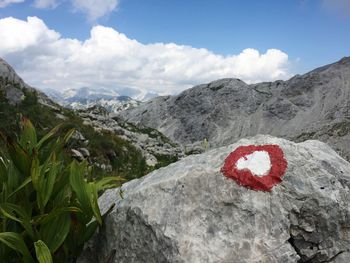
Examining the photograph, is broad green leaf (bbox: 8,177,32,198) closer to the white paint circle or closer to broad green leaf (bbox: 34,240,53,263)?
broad green leaf (bbox: 34,240,53,263)

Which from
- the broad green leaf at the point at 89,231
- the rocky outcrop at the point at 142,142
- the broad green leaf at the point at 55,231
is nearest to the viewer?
the broad green leaf at the point at 55,231

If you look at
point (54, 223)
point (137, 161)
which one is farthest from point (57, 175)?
point (137, 161)

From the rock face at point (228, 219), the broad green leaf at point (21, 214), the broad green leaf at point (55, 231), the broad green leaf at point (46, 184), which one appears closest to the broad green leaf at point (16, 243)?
the broad green leaf at point (21, 214)

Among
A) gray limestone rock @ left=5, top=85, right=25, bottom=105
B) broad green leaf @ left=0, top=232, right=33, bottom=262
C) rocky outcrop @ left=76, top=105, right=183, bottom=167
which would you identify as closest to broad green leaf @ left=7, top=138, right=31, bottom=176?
broad green leaf @ left=0, top=232, right=33, bottom=262

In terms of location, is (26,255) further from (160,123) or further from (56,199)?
(160,123)

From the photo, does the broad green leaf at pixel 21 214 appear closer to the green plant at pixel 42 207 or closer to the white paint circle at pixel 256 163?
the green plant at pixel 42 207

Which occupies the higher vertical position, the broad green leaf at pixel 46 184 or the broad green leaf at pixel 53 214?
the broad green leaf at pixel 46 184
